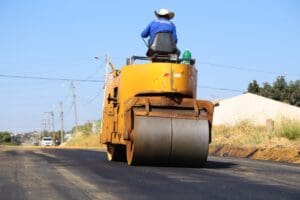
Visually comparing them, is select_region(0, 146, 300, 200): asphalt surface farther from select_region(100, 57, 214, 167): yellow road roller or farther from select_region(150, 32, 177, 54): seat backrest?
select_region(150, 32, 177, 54): seat backrest

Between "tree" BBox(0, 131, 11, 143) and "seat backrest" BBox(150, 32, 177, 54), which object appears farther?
"tree" BBox(0, 131, 11, 143)

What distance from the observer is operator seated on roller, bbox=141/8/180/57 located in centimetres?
1275

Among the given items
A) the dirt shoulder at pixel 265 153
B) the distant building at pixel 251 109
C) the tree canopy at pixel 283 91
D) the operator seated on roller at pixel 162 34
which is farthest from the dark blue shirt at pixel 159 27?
the tree canopy at pixel 283 91

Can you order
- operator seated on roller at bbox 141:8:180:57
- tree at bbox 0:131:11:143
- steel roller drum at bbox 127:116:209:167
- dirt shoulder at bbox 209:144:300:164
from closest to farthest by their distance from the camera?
steel roller drum at bbox 127:116:209:167, operator seated on roller at bbox 141:8:180:57, dirt shoulder at bbox 209:144:300:164, tree at bbox 0:131:11:143

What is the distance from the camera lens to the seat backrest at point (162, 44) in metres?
12.8

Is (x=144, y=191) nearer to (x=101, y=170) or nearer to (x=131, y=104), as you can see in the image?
(x=101, y=170)

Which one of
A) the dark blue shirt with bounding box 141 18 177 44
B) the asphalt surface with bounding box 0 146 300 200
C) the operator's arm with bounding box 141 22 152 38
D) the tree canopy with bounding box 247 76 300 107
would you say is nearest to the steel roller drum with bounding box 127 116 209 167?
the asphalt surface with bounding box 0 146 300 200

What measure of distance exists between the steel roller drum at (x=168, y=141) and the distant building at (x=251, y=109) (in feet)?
151

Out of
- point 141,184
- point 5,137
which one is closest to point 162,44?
point 141,184

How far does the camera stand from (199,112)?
12258mm

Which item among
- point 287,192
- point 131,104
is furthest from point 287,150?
point 287,192

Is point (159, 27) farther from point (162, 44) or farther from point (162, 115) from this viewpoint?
point (162, 115)

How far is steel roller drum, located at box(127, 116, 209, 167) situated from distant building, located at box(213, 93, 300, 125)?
1816 inches

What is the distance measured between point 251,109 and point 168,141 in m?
53.5
